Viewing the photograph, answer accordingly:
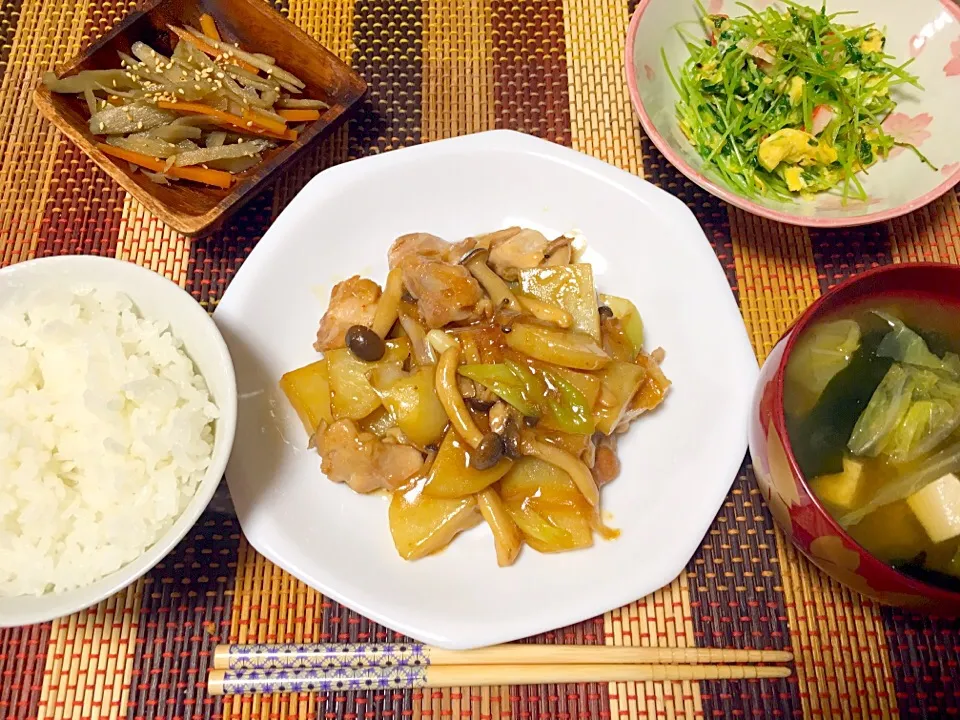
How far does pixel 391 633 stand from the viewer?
204cm

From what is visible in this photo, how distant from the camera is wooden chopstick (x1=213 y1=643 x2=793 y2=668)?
196 centimetres

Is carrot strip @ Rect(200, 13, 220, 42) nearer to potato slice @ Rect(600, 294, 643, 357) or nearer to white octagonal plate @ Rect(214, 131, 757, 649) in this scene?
white octagonal plate @ Rect(214, 131, 757, 649)

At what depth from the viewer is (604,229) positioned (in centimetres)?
239

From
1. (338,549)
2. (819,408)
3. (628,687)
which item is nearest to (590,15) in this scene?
(819,408)

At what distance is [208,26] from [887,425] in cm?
269

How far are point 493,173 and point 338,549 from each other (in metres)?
1.39

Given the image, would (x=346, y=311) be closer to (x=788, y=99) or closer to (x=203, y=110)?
(x=203, y=110)

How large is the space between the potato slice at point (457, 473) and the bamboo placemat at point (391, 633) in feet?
1.68

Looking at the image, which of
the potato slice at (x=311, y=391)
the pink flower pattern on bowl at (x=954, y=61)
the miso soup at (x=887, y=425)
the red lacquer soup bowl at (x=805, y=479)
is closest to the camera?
the red lacquer soup bowl at (x=805, y=479)

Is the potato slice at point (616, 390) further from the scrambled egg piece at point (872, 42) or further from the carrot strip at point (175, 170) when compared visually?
the scrambled egg piece at point (872, 42)

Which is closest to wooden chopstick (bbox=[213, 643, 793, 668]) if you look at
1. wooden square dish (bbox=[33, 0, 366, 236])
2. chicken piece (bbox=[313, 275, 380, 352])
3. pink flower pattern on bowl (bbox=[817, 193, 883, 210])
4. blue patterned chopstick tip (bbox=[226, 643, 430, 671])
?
blue patterned chopstick tip (bbox=[226, 643, 430, 671])

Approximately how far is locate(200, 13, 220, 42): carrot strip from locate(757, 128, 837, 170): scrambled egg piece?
2.10 meters

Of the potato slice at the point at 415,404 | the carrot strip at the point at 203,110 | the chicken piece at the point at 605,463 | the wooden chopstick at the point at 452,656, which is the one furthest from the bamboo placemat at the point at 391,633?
the potato slice at the point at 415,404

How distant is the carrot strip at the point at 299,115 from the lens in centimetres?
249
